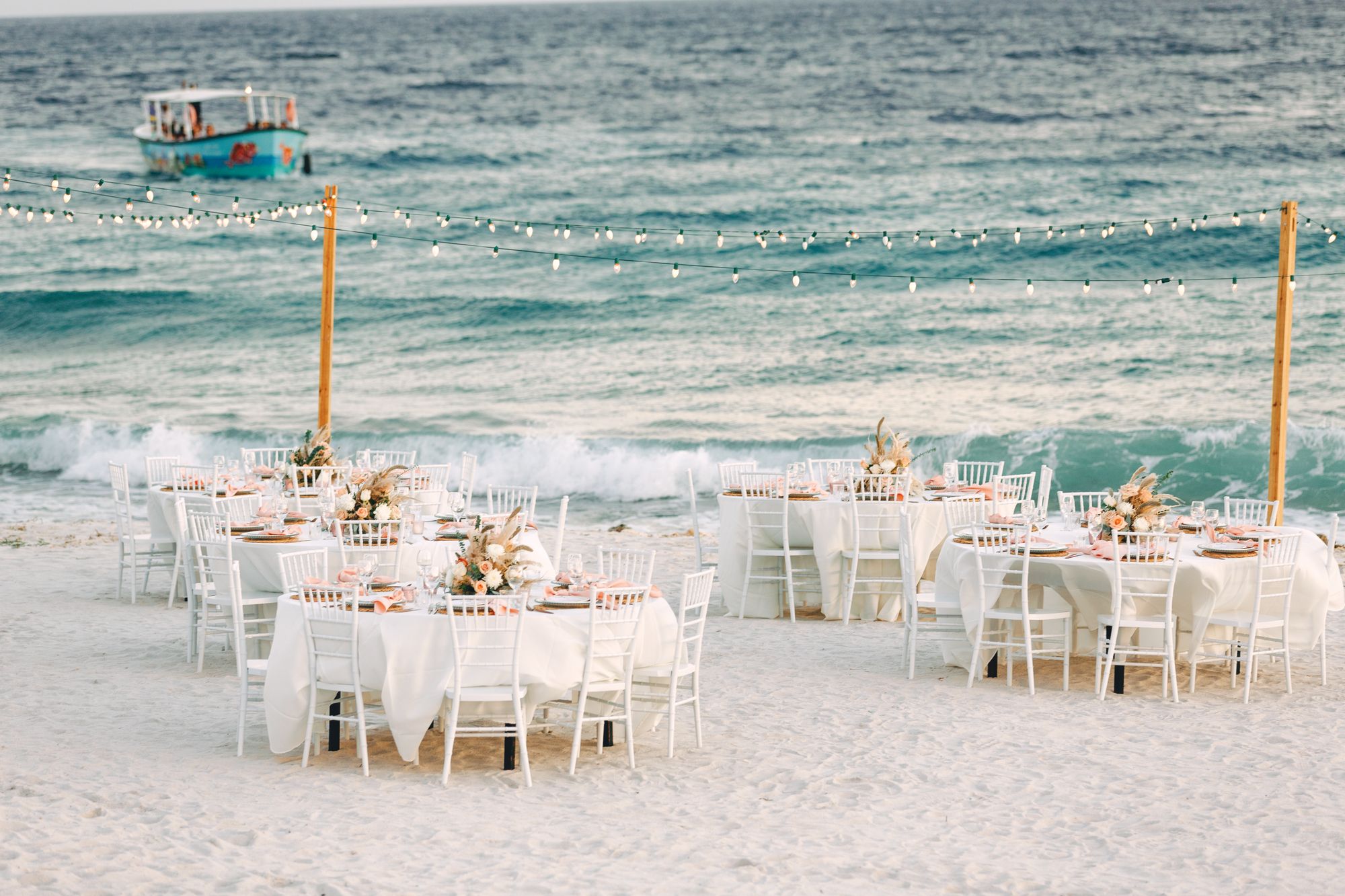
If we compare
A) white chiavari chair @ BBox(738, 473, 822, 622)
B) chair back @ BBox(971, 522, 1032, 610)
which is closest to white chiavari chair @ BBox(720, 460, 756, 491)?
white chiavari chair @ BBox(738, 473, 822, 622)

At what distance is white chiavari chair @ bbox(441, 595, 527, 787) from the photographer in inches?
240

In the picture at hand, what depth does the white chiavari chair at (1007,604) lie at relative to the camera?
7.77m

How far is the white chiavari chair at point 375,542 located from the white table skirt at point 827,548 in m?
2.50

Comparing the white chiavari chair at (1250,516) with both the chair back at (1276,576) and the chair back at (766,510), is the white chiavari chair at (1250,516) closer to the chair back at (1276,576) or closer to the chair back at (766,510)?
the chair back at (1276,576)

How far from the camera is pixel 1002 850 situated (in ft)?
17.6

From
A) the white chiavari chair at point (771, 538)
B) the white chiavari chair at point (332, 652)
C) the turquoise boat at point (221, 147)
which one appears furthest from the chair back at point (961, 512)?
the turquoise boat at point (221, 147)

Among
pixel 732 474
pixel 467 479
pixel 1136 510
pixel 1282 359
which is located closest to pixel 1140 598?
pixel 1136 510

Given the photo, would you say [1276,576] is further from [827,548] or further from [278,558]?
[278,558]

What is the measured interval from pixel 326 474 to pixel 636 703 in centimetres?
404

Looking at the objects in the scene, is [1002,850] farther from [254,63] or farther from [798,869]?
[254,63]

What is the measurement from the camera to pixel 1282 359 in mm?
10164

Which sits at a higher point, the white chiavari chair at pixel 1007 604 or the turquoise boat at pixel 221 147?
the turquoise boat at pixel 221 147

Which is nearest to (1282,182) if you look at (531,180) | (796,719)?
(531,180)

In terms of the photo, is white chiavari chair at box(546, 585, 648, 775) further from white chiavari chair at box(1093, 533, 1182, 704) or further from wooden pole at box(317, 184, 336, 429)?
wooden pole at box(317, 184, 336, 429)
